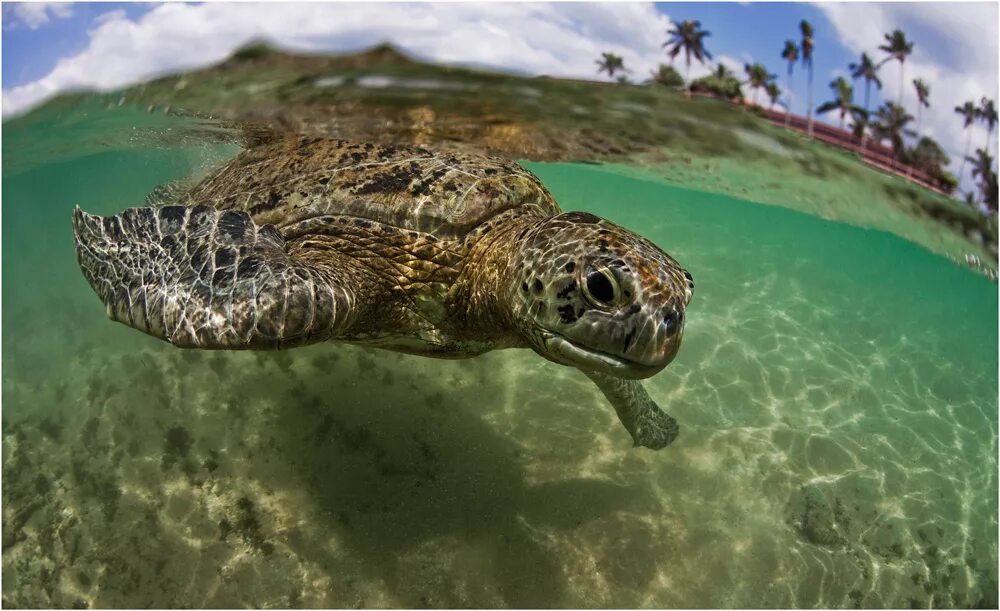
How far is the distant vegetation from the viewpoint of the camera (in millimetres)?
6094

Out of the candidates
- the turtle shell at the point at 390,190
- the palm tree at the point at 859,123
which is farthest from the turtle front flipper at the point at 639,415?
the palm tree at the point at 859,123

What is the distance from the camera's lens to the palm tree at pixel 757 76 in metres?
6.09

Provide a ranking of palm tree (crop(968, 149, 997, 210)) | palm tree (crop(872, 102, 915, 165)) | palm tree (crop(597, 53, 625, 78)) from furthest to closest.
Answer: palm tree (crop(968, 149, 997, 210)) → palm tree (crop(872, 102, 915, 165)) → palm tree (crop(597, 53, 625, 78))

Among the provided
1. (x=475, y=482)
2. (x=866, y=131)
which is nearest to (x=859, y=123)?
(x=866, y=131)

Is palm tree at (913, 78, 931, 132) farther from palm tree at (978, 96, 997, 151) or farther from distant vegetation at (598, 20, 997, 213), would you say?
palm tree at (978, 96, 997, 151)

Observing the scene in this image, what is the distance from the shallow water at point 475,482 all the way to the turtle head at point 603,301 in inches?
112

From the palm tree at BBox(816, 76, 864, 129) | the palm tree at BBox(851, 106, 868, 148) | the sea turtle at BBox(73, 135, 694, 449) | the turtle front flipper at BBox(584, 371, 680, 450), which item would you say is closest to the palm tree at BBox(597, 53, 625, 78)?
the sea turtle at BBox(73, 135, 694, 449)

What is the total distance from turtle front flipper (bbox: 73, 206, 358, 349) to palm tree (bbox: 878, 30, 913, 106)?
6.57 meters

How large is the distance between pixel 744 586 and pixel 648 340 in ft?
12.9

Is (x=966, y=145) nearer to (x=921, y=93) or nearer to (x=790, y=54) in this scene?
(x=921, y=93)

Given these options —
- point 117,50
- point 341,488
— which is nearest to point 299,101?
point 117,50

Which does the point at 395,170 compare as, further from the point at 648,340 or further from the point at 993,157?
the point at 993,157

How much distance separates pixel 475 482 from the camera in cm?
588

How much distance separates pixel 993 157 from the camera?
730 cm
